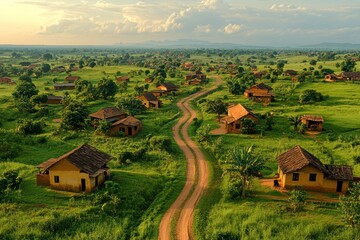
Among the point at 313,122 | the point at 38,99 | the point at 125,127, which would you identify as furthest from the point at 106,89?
the point at 313,122

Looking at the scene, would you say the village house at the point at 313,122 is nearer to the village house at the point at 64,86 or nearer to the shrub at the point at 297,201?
the shrub at the point at 297,201

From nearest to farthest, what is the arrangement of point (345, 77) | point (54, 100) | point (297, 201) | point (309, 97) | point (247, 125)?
point (297, 201) → point (247, 125) → point (309, 97) → point (54, 100) → point (345, 77)

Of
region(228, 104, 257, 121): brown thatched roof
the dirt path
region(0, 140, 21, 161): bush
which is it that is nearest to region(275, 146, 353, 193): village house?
the dirt path

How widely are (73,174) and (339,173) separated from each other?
25.1 meters

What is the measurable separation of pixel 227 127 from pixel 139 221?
28.4m

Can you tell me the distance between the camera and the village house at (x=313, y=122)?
52031mm

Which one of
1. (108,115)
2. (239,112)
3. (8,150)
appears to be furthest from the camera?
(108,115)

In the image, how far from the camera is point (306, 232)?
24906mm

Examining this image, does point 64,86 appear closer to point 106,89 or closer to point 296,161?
point 106,89

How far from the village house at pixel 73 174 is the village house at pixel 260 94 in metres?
48.5

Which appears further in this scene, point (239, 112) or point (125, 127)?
point (239, 112)

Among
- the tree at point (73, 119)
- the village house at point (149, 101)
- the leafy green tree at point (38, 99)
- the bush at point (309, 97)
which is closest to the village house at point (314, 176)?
the tree at point (73, 119)

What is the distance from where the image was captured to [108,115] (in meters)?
57.9

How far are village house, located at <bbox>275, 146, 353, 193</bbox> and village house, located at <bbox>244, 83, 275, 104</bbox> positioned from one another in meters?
41.8
